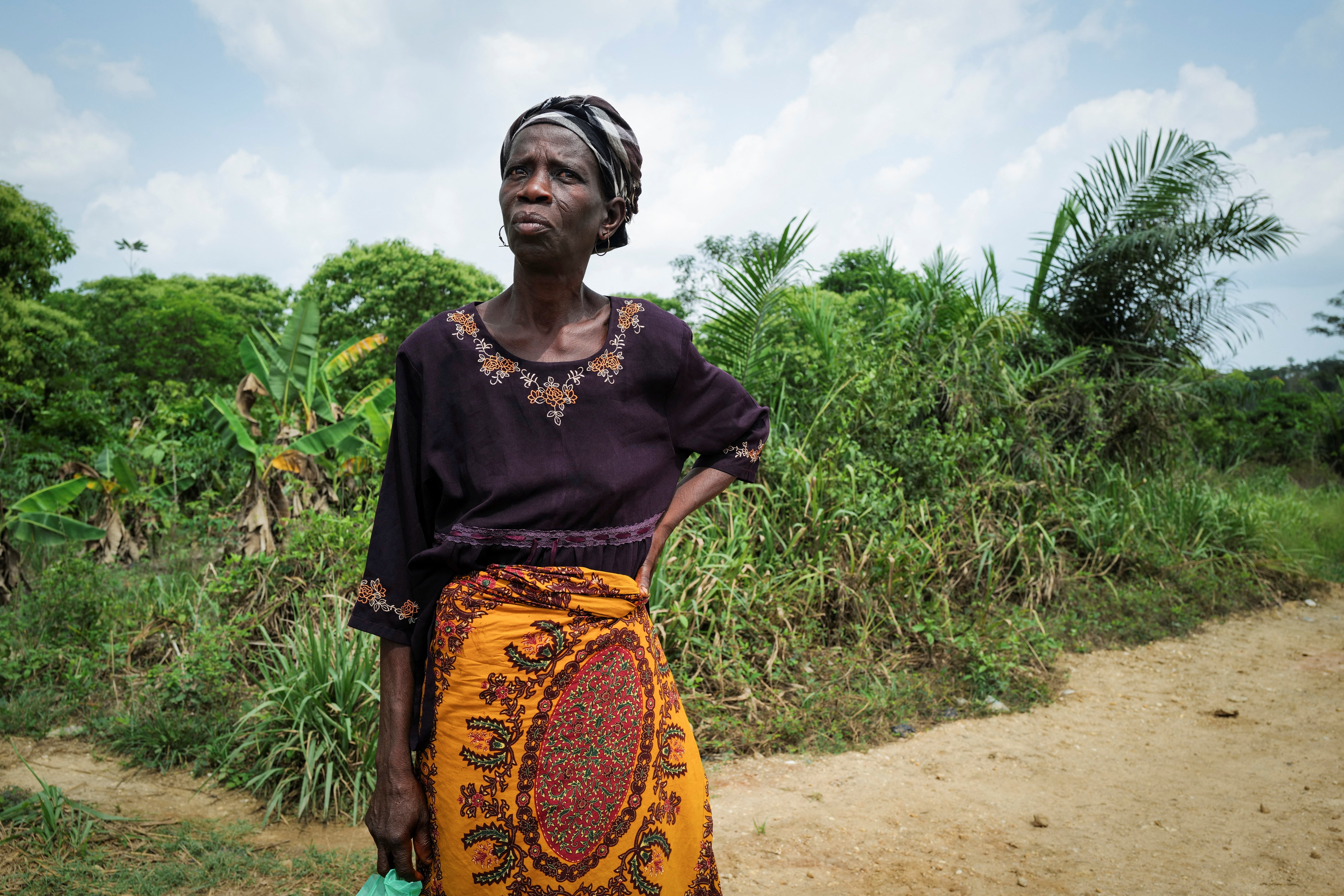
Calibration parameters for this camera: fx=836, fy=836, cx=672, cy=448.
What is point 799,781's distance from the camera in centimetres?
396

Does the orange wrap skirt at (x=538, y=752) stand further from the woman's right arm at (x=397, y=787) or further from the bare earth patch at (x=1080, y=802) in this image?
the bare earth patch at (x=1080, y=802)

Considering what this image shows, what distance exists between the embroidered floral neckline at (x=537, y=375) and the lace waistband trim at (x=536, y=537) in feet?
0.64

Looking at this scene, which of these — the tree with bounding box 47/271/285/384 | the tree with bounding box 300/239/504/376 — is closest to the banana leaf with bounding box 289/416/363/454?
the tree with bounding box 47/271/285/384

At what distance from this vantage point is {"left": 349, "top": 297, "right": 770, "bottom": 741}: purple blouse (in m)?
1.44

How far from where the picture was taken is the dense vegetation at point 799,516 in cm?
441

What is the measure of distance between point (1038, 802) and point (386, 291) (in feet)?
55.7

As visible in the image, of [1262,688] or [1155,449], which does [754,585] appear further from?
[1155,449]

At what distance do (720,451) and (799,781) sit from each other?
2.77 metres

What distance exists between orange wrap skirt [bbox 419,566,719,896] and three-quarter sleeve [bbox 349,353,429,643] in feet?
0.26

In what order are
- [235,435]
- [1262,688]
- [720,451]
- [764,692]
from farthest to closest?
[235,435], [1262,688], [764,692], [720,451]

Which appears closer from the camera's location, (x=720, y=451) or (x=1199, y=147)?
(x=720, y=451)

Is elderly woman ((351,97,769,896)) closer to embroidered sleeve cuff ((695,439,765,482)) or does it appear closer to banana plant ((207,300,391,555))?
embroidered sleeve cuff ((695,439,765,482))

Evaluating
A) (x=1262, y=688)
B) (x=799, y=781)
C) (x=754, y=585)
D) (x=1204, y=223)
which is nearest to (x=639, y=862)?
(x=799, y=781)

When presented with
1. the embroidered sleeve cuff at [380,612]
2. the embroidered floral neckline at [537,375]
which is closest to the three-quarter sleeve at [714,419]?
the embroidered floral neckline at [537,375]
